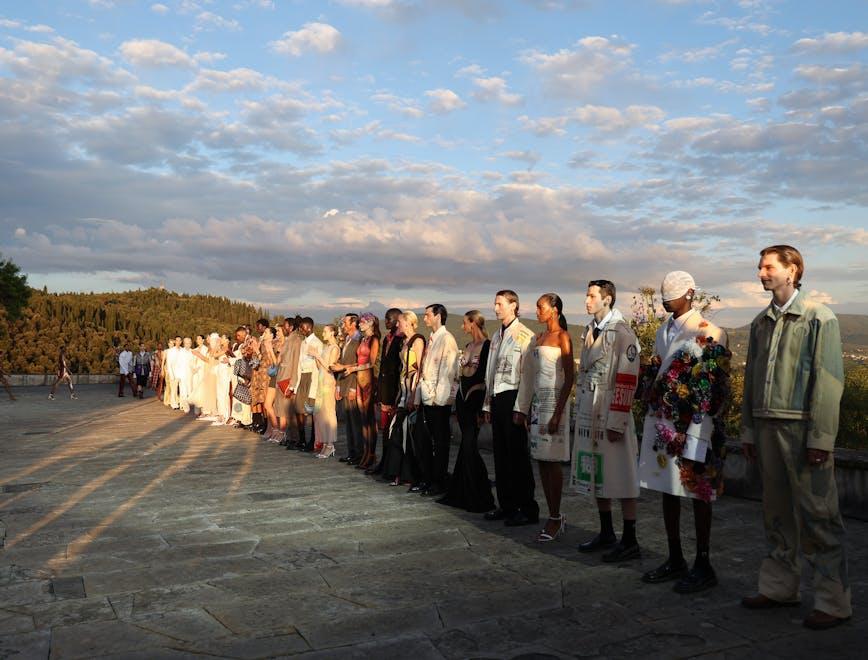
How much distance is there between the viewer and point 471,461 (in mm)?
7766

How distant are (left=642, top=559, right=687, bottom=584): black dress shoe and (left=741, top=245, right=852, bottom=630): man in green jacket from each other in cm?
57

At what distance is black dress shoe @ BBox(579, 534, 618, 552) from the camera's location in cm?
594

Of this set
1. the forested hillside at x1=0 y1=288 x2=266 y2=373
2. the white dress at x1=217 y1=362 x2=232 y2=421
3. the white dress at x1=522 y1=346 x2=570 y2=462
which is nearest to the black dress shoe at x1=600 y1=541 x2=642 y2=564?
the white dress at x1=522 y1=346 x2=570 y2=462

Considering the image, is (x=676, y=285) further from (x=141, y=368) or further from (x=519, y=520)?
(x=141, y=368)

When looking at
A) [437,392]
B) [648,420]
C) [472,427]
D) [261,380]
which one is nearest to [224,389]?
[261,380]

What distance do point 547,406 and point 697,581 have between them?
6.42ft

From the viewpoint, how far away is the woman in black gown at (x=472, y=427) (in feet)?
25.2

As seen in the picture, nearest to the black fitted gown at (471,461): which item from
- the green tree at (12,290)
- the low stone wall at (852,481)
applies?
the low stone wall at (852,481)

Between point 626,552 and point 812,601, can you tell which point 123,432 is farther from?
point 812,601

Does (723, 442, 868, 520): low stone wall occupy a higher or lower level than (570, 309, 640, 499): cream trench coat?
lower

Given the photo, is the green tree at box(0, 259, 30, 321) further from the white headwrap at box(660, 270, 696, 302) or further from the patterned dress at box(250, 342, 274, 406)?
the white headwrap at box(660, 270, 696, 302)

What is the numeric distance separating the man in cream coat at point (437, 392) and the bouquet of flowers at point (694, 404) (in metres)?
3.59

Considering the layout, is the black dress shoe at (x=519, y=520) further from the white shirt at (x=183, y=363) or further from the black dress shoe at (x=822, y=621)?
the white shirt at (x=183, y=363)

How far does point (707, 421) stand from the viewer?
16.4 feet
